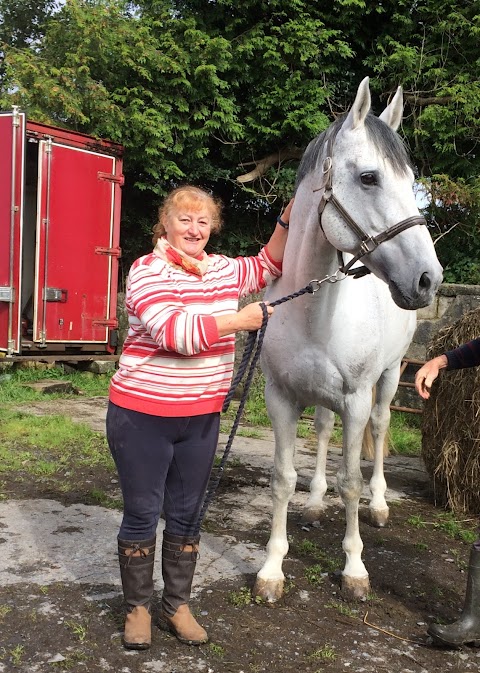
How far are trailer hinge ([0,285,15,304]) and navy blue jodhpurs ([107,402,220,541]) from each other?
18.6 ft

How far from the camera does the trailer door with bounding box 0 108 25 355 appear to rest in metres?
7.42

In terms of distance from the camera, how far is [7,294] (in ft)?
24.6

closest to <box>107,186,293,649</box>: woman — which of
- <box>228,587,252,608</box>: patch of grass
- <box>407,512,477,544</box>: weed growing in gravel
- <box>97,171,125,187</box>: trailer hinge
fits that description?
<box>228,587,252,608</box>: patch of grass

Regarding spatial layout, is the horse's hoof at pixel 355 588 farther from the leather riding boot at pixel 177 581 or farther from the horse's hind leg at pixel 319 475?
the horse's hind leg at pixel 319 475

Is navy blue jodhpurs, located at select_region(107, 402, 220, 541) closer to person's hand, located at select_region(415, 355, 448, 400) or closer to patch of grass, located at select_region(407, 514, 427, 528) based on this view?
person's hand, located at select_region(415, 355, 448, 400)

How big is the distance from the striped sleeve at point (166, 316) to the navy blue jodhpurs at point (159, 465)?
31 cm

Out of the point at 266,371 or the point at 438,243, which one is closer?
the point at 266,371

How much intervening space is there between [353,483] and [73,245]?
6265mm

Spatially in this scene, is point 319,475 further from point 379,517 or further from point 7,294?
point 7,294

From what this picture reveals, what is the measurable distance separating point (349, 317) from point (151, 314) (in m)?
1.02

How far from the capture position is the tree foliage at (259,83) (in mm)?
9023

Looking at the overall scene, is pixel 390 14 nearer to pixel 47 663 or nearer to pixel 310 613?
pixel 310 613

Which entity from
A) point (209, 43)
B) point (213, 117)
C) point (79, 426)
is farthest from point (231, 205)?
point (79, 426)

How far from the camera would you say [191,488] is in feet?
7.91
